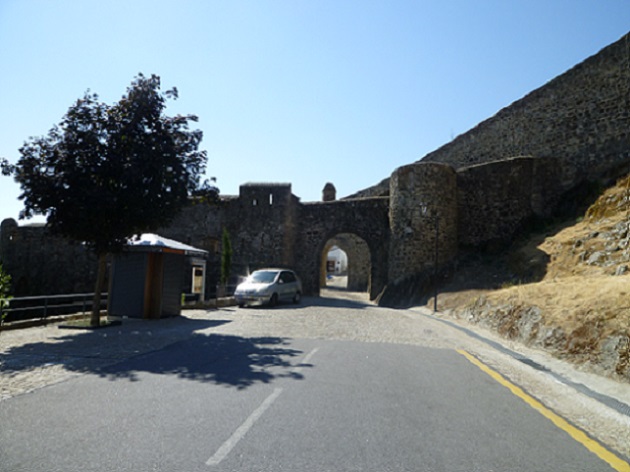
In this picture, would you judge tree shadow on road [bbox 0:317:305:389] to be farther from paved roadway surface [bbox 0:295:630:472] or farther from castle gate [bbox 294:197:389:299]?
castle gate [bbox 294:197:389:299]

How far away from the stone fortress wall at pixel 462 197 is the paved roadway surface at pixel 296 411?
13456 millimetres

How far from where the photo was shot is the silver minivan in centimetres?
1877

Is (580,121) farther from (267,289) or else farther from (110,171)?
(110,171)

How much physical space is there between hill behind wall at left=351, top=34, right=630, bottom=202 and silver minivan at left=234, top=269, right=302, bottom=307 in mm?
14319

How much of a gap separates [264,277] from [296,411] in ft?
51.7

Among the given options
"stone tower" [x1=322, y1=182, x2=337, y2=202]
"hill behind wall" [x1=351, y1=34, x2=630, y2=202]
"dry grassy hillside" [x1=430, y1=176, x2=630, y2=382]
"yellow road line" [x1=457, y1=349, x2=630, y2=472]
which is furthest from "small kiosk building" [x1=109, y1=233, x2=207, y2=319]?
"stone tower" [x1=322, y1=182, x2=337, y2=202]

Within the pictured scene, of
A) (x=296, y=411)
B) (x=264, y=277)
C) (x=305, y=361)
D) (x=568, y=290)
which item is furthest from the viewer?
(x=264, y=277)

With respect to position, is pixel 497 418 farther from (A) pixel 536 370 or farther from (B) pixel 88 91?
(B) pixel 88 91

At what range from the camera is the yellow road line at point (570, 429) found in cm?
335

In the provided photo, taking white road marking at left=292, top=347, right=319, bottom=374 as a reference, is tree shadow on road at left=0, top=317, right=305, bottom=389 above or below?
below

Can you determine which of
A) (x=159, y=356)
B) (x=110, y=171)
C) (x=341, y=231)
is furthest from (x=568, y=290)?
(x=341, y=231)

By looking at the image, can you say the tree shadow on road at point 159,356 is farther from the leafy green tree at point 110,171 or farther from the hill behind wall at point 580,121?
the hill behind wall at point 580,121

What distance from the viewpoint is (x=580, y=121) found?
67.7 ft

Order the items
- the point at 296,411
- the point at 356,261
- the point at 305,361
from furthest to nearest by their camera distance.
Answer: the point at 356,261, the point at 305,361, the point at 296,411
